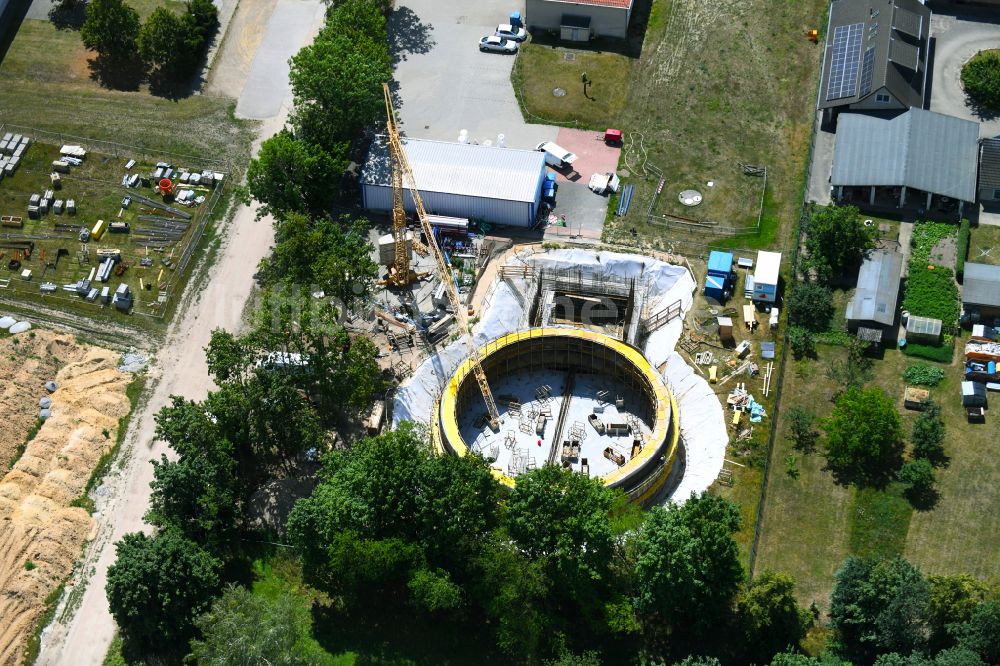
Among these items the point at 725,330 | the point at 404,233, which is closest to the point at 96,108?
the point at 404,233

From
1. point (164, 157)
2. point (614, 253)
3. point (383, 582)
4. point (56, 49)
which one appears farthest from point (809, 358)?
point (56, 49)

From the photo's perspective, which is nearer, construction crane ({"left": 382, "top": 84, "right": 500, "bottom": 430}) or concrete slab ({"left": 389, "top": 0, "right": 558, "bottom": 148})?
construction crane ({"left": 382, "top": 84, "right": 500, "bottom": 430})

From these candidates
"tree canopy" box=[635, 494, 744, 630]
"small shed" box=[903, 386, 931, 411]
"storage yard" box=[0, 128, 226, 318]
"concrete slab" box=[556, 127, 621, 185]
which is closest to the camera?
"tree canopy" box=[635, 494, 744, 630]

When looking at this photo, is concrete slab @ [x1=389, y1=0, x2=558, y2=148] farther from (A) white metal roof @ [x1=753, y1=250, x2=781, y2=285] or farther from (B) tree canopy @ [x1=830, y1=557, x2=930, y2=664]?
(B) tree canopy @ [x1=830, y1=557, x2=930, y2=664]

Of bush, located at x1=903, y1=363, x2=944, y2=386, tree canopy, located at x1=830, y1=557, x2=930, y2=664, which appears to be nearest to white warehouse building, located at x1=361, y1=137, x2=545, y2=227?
bush, located at x1=903, y1=363, x2=944, y2=386

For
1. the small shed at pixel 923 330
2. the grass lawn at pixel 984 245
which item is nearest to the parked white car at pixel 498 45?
the grass lawn at pixel 984 245

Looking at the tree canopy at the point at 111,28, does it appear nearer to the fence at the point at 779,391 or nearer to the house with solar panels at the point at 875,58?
the fence at the point at 779,391

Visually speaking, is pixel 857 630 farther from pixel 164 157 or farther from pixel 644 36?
pixel 164 157
